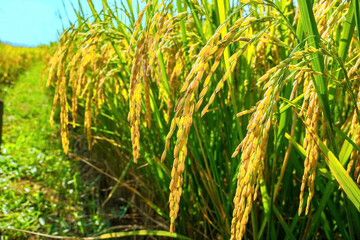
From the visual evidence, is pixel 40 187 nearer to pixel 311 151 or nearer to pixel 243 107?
pixel 243 107

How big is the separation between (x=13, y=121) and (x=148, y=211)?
3397 millimetres

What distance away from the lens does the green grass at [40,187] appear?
247 cm

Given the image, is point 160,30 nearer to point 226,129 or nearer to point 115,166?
point 226,129

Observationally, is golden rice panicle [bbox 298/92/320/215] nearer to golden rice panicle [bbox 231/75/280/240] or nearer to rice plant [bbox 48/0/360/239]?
rice plant [bbox 48/0/360/239]

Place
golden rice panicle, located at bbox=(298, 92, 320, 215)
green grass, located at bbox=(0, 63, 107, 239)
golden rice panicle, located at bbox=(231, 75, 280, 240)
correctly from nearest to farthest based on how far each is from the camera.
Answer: golden rice panicle, located at bbox=(231, 75, 280, 240)
golden rice panicle, located at bbox=(298, 92, 320, 215)
green grass, located at bbox=(0, 63, 107, 239)

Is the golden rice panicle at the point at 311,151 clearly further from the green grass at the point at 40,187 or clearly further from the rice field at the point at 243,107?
the green grass at the point at 40,187

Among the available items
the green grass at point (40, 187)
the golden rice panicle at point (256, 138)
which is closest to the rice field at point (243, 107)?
the golden rice panicle at point (256, 138)

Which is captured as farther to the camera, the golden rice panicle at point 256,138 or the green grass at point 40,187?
the green grass at point 40,187

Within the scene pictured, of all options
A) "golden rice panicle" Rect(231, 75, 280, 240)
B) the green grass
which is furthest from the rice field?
the green grass

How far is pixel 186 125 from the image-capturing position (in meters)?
0.62

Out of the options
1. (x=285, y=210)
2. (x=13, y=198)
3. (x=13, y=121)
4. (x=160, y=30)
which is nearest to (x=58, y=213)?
(x=13, y=198)

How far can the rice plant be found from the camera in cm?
65

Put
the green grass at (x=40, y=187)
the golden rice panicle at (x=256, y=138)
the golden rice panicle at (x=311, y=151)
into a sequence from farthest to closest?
the green grass at (x=40, y=187) < the golden rice panicle at (x=311, y=151) < the golden rice panicle at (x=256, y=138)

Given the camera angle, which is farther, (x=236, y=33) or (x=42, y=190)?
(x=42, y=190)
